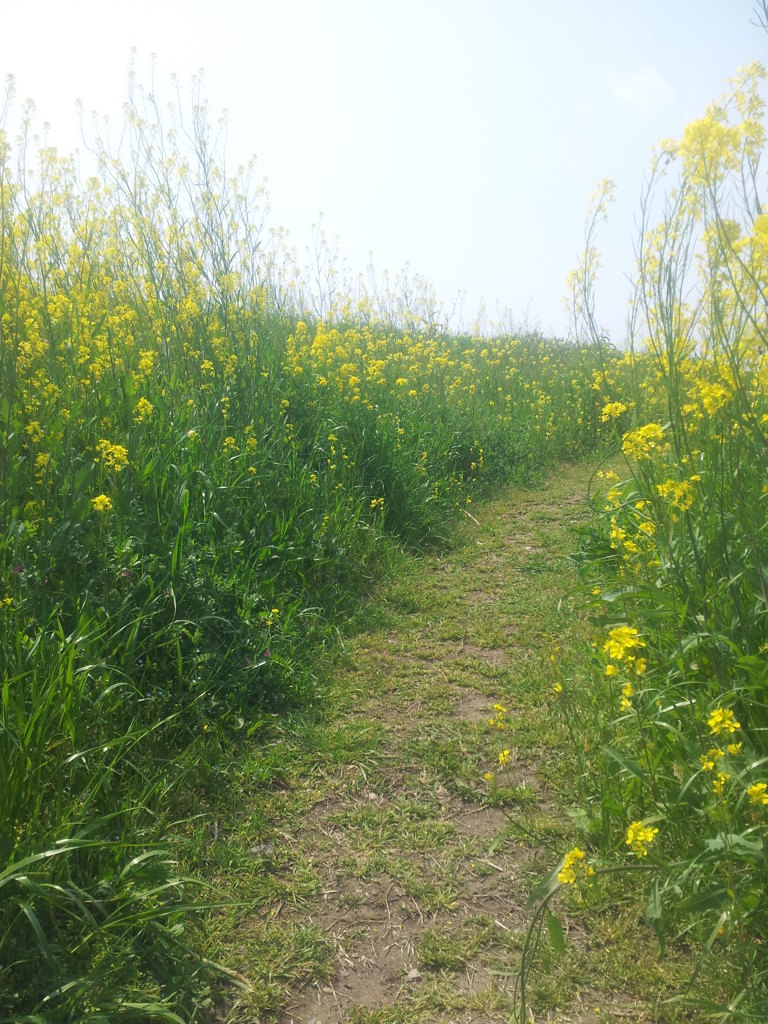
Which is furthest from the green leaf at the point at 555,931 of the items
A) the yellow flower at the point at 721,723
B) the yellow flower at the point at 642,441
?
the yellow flower at the point at 642,441

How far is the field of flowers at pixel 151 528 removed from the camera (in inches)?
64.0

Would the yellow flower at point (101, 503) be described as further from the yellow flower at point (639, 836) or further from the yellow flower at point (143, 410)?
the yellow flower at point (639, 836)

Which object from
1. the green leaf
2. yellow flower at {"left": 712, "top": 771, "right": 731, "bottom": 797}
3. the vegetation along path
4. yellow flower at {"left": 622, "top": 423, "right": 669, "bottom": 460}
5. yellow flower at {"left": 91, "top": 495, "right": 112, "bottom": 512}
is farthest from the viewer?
yellow flower at {"left": 91, "top": 495, "right": 112, "bottom": 512}

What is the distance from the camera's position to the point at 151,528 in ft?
9.37

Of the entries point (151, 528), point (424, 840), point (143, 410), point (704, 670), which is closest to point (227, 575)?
point (151, 528)

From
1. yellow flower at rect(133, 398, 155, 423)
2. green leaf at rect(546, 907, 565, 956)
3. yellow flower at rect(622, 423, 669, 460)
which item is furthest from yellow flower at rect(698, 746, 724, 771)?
yellow flower at rect(133, 398, 155, 423)

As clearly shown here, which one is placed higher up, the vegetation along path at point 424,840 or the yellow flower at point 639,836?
the yellow flower at point 639,836

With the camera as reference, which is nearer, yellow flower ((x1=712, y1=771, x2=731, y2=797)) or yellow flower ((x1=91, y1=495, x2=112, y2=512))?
yellow flower ((x1=712, y1=771, x2=731, y2=797))

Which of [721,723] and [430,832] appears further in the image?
[430,832]

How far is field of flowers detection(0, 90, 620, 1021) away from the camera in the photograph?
1.63 metres

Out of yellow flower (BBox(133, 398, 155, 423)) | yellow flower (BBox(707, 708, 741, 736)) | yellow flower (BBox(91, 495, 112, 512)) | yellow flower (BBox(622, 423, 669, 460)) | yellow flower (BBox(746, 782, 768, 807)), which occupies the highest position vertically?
yellow flower (BBox(133, 398, 155, 423))

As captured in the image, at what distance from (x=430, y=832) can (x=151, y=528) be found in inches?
64.1

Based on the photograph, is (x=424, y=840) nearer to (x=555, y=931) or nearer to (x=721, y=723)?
(x=555, y=931)

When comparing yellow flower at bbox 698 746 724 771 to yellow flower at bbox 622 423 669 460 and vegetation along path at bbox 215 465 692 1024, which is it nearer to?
vegetation along path at bbox 215 465 692 1024
